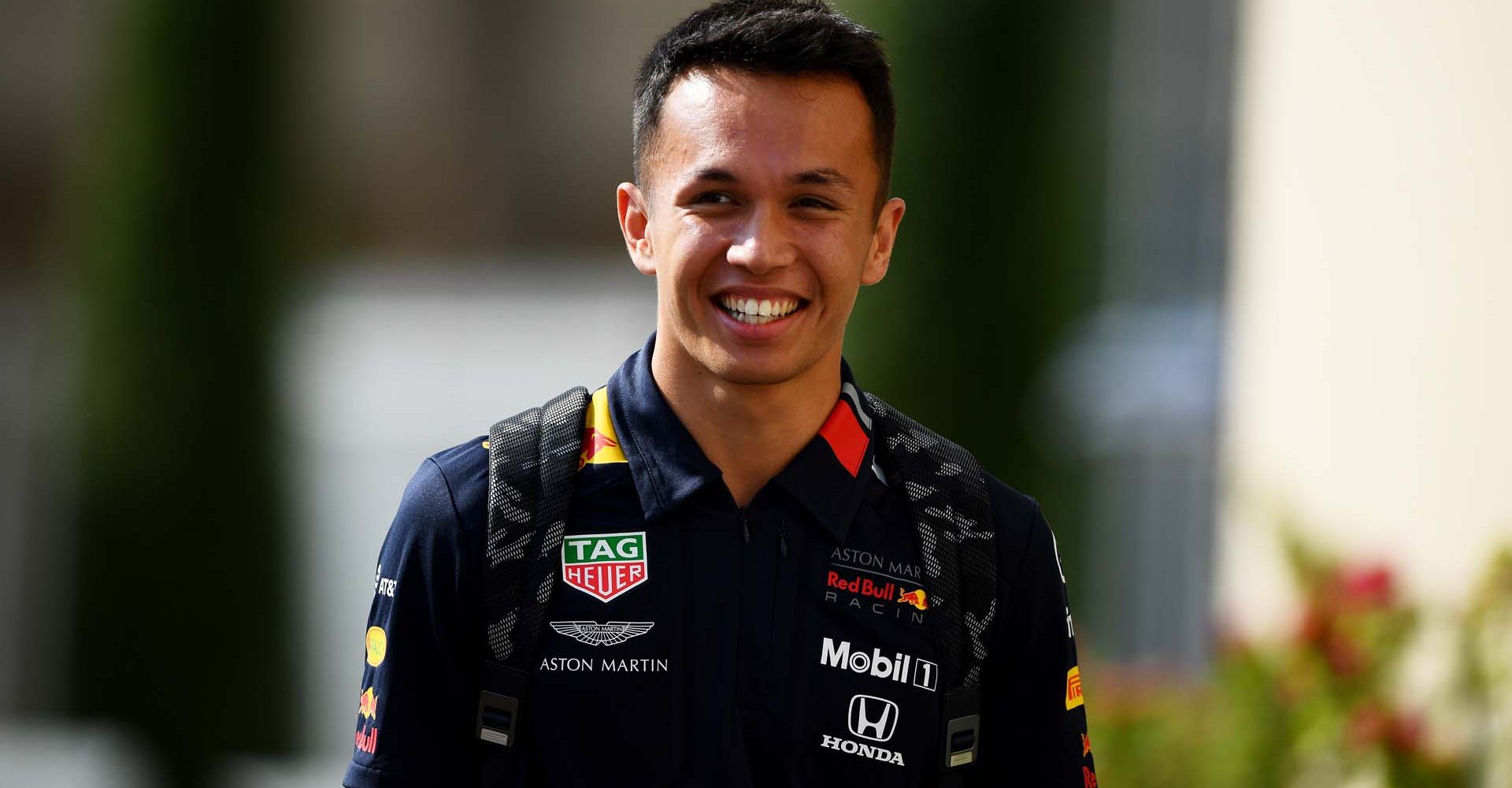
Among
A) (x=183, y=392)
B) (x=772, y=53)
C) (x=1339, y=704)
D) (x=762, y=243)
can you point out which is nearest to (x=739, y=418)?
(x=762, y=243)

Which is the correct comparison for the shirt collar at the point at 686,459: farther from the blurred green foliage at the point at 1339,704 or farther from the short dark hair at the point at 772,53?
the blurred green foliage at the point at 1339,704

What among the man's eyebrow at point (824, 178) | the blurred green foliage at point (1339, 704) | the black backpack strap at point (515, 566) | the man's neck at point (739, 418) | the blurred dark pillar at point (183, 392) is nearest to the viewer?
the black backpack strap at point (515, 566)

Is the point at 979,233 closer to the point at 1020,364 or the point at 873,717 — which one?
the point at 1020,364

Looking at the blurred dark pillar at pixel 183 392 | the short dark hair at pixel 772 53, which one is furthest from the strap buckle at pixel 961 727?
the blurred dark pillar at pixel 183 392

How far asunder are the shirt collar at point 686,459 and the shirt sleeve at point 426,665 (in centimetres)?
26

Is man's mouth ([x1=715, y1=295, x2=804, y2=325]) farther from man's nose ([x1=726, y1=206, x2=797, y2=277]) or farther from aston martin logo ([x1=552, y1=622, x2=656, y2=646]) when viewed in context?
aston martin logo ([x1=552, y1=622, x2=656, y2=646])

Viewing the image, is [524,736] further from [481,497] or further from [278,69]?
[278,69]

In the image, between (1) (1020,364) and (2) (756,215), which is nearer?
(2) (756,215)

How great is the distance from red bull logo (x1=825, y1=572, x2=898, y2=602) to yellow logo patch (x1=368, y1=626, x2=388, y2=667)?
57cm

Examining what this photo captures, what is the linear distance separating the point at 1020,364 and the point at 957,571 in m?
4.72

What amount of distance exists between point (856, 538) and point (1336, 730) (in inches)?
111

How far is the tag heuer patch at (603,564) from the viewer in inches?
85.8

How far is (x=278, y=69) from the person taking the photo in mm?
8289

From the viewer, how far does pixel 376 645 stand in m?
2.19
